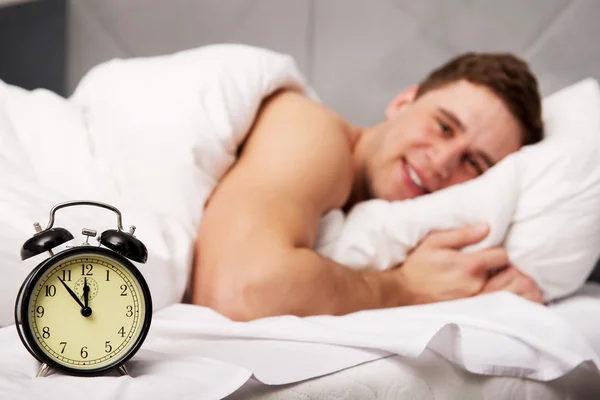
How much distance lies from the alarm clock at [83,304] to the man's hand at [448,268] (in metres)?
0.72

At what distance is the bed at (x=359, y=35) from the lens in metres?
2.01

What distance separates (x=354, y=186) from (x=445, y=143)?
0.86 ft

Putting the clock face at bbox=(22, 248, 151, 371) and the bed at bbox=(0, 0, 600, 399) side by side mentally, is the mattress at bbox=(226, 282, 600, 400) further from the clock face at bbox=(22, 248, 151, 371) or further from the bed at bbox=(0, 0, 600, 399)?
the bed at bbox=(0, 0, 600, 399)

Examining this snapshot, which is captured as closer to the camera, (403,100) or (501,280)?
(501,280)

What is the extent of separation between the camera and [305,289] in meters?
1.24

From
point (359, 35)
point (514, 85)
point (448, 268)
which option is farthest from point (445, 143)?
point (359, 35)

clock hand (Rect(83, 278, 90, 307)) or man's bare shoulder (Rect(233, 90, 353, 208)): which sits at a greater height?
clock hand (Rect(83, 278, 90, 307))

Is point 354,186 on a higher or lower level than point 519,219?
lower

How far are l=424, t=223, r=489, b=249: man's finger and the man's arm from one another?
0.41 ft

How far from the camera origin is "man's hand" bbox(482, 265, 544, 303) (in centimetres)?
150

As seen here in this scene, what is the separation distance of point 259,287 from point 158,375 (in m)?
0.38

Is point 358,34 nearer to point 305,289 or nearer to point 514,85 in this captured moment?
point 514,85

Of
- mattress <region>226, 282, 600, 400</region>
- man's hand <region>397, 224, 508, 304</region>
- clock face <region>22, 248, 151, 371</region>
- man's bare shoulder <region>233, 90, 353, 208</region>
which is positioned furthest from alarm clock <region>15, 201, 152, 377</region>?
man's hand <region>397, 224, 508, 304</region>

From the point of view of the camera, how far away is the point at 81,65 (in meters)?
2.52
